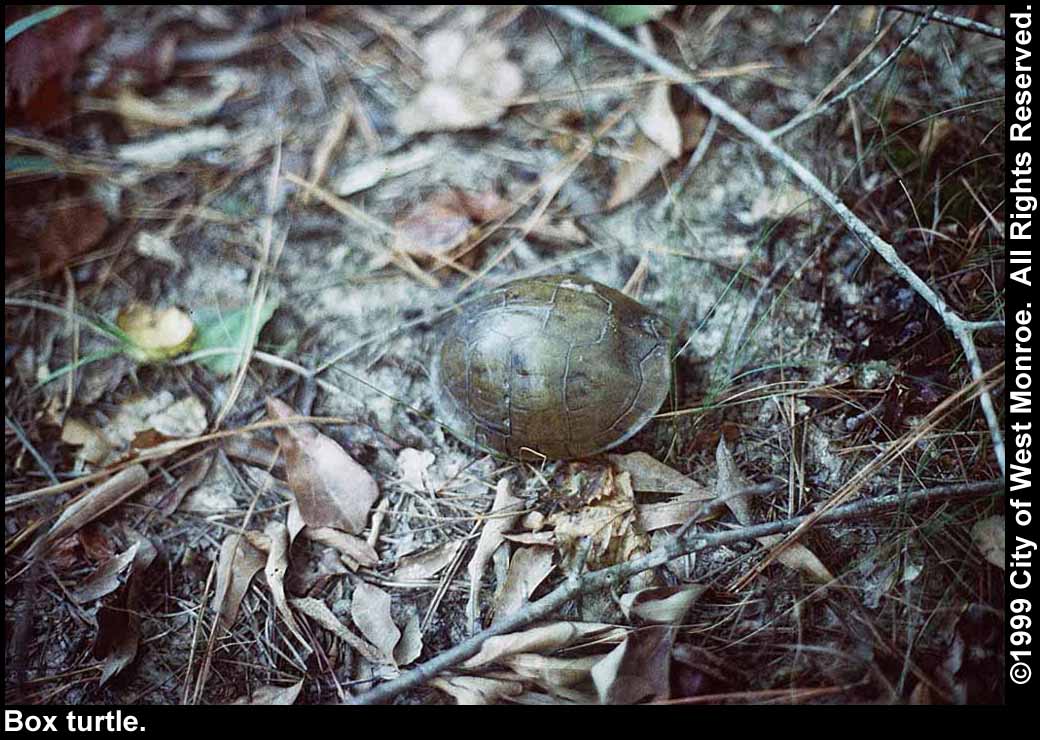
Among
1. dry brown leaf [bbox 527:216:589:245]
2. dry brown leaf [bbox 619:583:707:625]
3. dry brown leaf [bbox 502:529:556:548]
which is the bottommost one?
dry brown leaf [bbox 502:529:556:548]

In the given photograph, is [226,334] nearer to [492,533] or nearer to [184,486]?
[184,486]

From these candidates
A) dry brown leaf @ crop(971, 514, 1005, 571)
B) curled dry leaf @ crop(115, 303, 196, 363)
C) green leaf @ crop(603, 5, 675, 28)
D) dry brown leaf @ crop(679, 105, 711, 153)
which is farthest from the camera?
green leaf @ crop(603, 5, 675, 28)

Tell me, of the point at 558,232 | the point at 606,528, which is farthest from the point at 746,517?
the point at 558,232

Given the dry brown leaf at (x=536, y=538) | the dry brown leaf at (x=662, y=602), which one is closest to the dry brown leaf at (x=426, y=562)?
the dry brown leaf at (x=536, y=538)

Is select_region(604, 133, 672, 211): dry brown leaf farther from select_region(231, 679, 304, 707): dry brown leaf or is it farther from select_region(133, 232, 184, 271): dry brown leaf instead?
select_region(231, 679, 304, 707): dry brown leaf

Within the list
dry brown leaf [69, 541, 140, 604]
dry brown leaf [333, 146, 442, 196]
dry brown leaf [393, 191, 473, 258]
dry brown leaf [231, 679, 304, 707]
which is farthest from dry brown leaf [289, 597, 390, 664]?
dry brown leaf [333, 146, 442, 196]

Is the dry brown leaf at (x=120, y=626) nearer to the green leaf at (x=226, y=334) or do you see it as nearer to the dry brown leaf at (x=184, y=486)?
the dry brown leaf at (x=184, y=486)

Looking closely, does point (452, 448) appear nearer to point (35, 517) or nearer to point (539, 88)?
point (35, 517)

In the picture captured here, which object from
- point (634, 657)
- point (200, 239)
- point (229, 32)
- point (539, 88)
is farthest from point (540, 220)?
point (229, 32)
